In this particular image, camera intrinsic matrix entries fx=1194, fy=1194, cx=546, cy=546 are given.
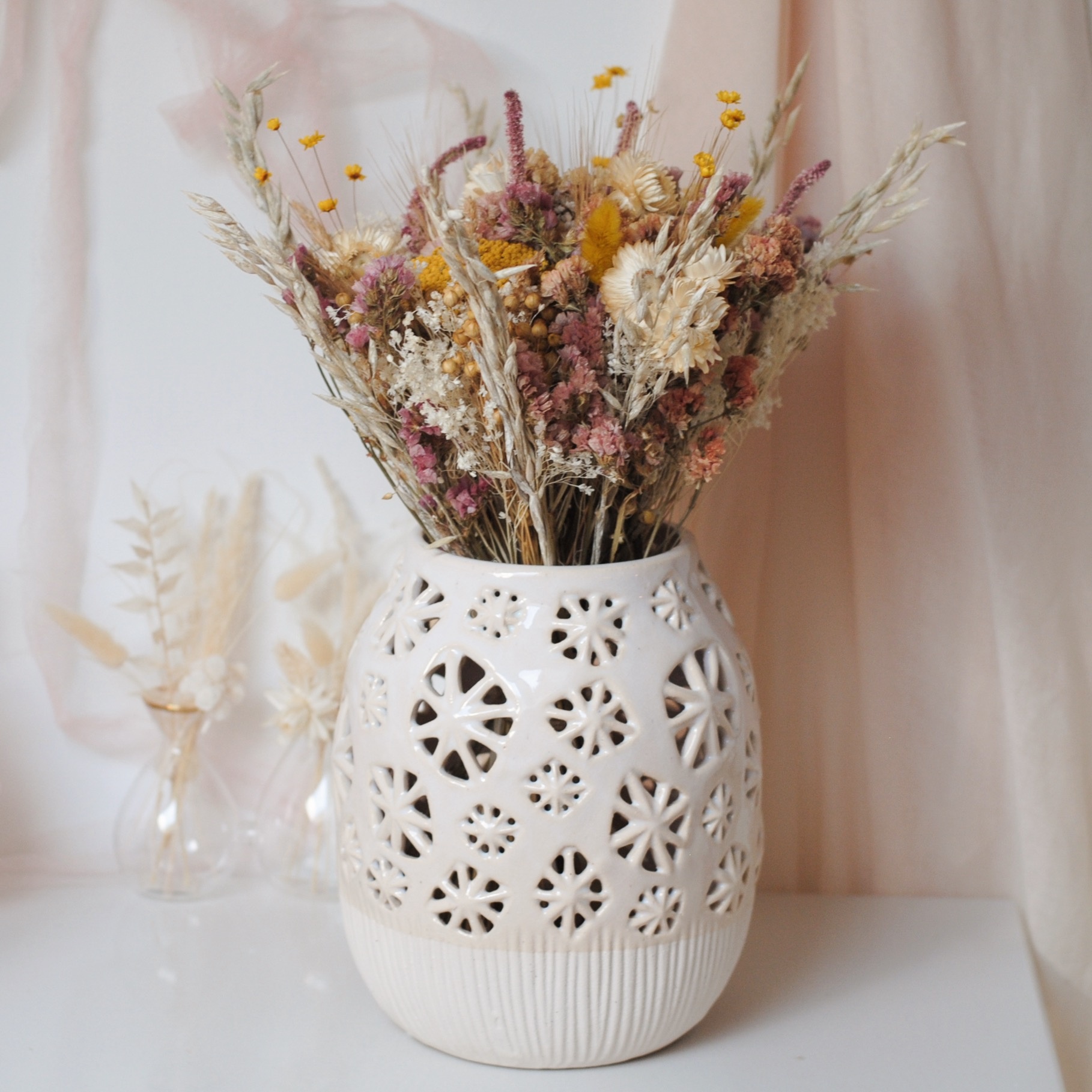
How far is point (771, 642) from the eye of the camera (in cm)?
108

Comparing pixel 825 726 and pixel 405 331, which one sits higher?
pixel 405 331

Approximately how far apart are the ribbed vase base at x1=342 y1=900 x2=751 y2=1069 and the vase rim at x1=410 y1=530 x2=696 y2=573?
251 millimetres

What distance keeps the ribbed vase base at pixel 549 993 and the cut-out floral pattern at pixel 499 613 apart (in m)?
0.21

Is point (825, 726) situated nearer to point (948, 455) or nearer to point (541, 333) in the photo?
point (948, 455)

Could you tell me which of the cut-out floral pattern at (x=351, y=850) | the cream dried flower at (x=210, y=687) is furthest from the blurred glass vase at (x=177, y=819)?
the cut-out floral pattern at (x=351, y=850)

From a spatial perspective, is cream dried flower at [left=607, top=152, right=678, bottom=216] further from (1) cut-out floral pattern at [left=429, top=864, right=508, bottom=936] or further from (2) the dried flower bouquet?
(1) cut-out floral pattern at [left=429, top=864, right=508, bottom=936]

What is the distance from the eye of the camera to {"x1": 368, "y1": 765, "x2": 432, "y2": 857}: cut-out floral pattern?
31.2 inches

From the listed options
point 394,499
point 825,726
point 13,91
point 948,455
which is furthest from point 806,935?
point 13,91

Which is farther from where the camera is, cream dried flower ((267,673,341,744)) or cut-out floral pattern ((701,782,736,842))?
cream dried flower ((267,673,341,744))

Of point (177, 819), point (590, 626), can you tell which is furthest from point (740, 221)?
point (177, 819)

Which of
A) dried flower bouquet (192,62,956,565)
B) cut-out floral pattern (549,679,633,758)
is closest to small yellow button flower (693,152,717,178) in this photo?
dried flower bouquet (192,62,956,565)

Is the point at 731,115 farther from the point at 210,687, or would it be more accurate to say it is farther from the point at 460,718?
the point at 210,687

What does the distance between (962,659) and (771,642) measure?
0.17 meters

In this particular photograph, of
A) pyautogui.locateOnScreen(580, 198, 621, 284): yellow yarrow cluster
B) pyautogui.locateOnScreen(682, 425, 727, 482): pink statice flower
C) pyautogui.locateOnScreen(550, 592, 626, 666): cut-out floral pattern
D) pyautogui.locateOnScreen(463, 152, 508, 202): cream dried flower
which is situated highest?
pyautogui.locateOnScreen(463, 152, 508, 202): cream dried flower
